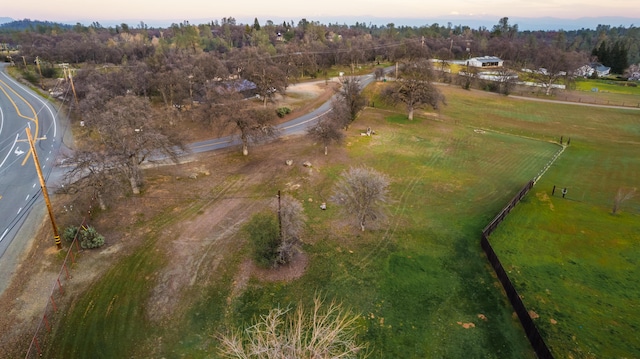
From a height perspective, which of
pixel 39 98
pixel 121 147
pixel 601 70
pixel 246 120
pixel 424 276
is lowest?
pixel 424 276

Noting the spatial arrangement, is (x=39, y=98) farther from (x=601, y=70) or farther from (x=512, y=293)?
(x=601, y=70)

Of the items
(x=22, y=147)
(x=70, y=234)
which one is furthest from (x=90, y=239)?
(x=22, y=147)

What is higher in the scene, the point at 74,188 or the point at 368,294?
the point at 74,188

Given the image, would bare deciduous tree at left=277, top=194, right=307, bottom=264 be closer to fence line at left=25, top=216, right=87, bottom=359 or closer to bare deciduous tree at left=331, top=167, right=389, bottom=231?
bare deciduous tree at left=331, top=167, right=389, bottom=231

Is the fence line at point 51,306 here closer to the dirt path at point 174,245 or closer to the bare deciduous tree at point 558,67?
the dirt path at point 174,245

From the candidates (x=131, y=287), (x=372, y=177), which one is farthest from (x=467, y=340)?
(x=131, y=287)

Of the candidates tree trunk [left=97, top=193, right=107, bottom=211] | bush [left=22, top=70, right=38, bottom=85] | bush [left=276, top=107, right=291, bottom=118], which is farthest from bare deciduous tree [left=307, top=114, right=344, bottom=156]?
bush [left=22, top=70, right=38, bottom=85]

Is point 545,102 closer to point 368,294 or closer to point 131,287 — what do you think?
point 368,294
